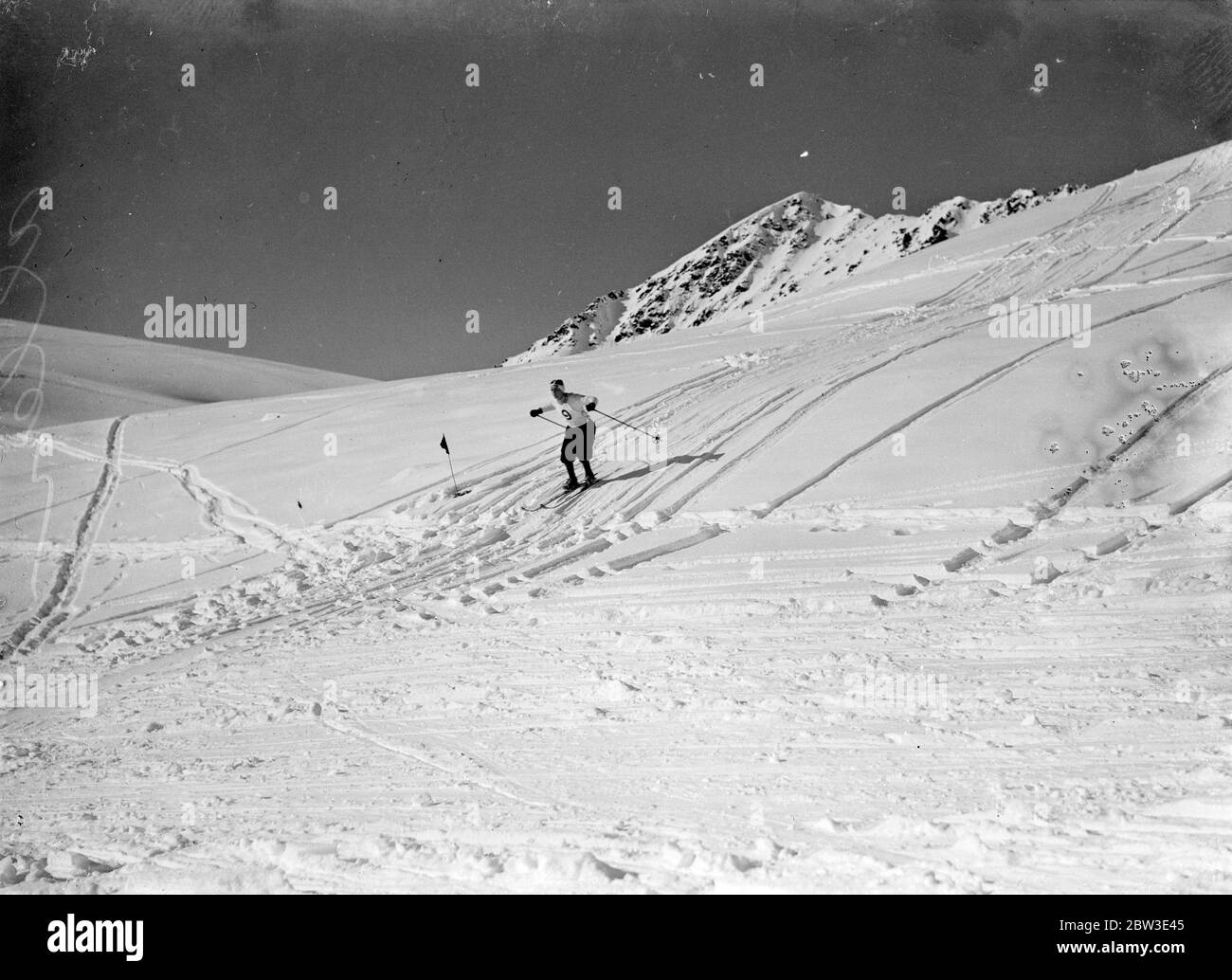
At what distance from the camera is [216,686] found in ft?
21.6

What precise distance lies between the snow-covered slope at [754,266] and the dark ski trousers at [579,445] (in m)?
137

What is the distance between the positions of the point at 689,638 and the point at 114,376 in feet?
123

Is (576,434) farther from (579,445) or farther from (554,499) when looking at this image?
(554,499)

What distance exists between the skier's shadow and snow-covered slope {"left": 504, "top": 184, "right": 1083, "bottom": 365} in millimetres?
136853

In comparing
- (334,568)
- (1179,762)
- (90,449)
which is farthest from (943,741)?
(90,449)

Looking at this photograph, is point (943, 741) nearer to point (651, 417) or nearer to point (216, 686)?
point (216, 686)

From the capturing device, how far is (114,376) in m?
37.5

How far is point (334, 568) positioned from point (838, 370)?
24.4 feet

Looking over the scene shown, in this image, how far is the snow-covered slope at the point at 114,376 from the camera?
26.1m
